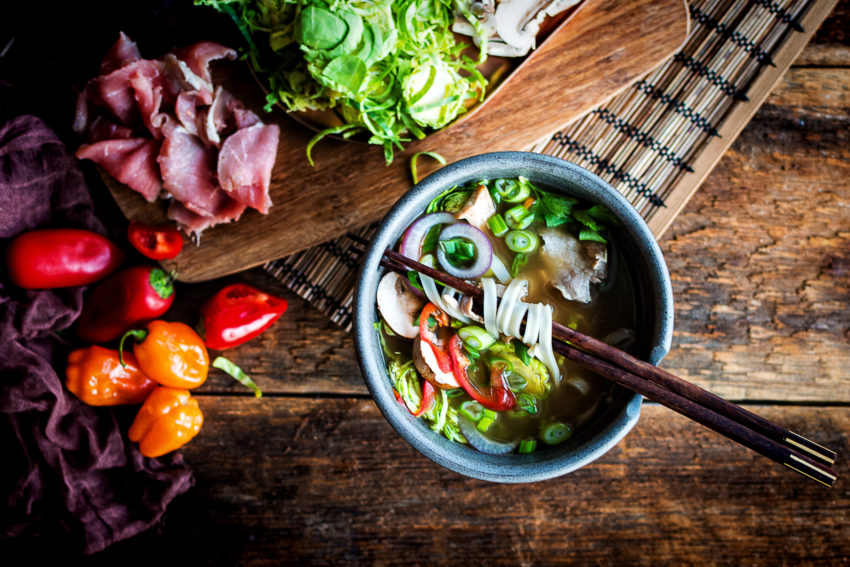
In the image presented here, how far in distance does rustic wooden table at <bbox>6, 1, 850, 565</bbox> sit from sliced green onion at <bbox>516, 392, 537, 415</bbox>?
59 centimetres

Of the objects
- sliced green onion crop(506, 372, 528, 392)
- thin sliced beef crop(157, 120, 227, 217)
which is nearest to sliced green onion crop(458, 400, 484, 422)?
sliced green onion crop(506, 372, 528, 392)

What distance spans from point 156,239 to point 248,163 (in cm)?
39

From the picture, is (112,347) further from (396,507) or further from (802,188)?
(802,188)

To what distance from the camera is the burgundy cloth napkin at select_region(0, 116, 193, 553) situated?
172cm

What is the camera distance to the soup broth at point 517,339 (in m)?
1.38

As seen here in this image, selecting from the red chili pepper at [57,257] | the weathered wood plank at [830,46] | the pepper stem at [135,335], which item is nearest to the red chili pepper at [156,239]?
the red chili pepper at [57,257]

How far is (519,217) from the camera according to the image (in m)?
1.44

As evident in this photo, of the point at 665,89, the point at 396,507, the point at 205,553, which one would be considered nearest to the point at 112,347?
the point at 205,553

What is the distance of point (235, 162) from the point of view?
1603 mm

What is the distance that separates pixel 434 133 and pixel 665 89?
0.72 m

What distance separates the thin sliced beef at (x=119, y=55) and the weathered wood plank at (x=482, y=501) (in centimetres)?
109

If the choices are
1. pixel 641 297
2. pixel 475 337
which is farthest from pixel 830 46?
pixel 475 337

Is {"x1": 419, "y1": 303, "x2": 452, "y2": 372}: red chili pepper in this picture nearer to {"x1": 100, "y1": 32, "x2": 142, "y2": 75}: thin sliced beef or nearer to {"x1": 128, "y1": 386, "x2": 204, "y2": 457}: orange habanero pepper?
{"x1": 128, "y1": 386, "x2": 204, "y2": 457}: orange habanero pepper

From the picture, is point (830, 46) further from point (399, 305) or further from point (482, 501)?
point (482, 501)
